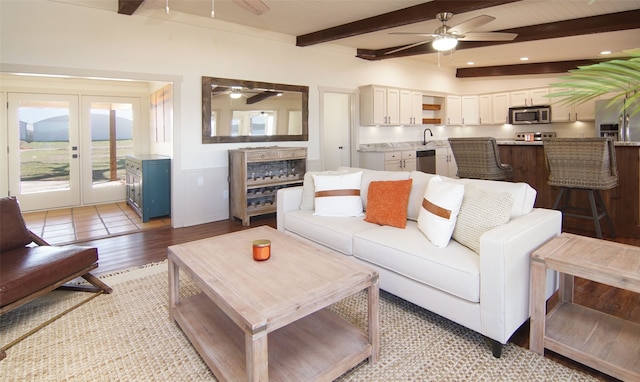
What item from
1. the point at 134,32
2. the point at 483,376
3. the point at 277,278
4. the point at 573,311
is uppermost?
the point at 134,32

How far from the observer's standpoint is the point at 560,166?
3895 millimetres

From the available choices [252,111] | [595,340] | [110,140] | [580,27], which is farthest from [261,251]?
[110,140]

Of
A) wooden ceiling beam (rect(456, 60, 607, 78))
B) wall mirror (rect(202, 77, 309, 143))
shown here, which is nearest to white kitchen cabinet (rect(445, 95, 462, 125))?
wooden ceiling beam (rect(456, 60, 607, 78))

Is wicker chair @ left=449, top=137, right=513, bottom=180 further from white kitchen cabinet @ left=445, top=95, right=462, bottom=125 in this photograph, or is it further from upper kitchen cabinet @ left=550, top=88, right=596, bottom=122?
white kitchen cabinet @ left=445, top=95, right=462, bottom=125

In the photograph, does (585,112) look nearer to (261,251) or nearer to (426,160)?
(426,160)

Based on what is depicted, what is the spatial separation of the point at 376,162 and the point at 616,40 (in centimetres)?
420

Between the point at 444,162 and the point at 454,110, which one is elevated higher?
the point at 454,110

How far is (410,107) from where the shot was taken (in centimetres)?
770

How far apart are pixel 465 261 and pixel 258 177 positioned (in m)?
3.70

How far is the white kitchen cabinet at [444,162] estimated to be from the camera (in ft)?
26.6

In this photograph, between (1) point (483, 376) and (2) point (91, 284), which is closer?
(1) point (483, 376)

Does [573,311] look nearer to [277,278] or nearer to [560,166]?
[277,278]

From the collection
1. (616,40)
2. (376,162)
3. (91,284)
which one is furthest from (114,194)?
(616,40)

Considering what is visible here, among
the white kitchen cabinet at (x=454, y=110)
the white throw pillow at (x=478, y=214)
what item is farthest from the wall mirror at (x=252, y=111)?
the white kitchen cabinet at (x=454, y=110)
